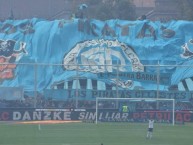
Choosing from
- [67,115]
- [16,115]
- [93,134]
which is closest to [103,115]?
[67,115]

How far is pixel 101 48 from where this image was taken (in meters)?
52.2

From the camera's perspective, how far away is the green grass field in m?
30.2

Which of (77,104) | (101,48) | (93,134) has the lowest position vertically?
(93,134)

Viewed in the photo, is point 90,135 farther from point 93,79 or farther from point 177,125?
point 93,79

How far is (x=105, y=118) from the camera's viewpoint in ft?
130

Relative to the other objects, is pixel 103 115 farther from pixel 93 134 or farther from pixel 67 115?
pixel 93 134

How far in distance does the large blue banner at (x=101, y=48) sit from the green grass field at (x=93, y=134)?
10.5 meters

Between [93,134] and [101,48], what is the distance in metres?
19.4

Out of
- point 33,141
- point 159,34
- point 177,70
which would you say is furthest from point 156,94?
point 33,141

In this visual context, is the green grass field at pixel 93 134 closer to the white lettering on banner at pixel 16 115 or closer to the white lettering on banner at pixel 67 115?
the white lettering on banner at pixel 16 115

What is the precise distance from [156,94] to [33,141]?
1621 cm

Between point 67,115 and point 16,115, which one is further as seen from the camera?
point 67,115

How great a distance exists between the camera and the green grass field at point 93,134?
30.2 metres

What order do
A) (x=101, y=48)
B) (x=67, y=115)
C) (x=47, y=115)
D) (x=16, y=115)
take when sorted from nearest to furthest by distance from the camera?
(x=16, y=115), (x=47, y=115), (x=67, y=115), (x=101, y=48)
